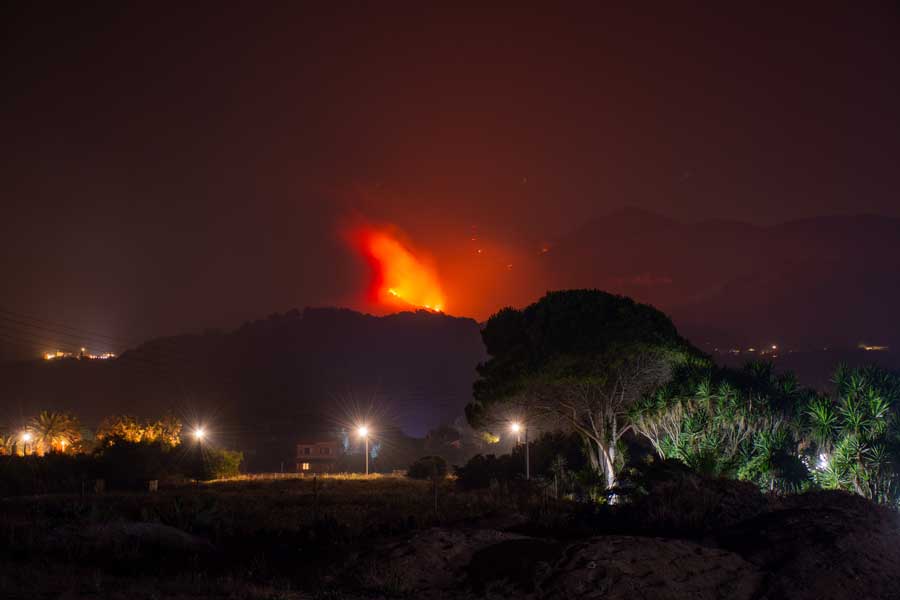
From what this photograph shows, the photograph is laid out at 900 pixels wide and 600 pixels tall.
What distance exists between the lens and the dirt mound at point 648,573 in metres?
12.4

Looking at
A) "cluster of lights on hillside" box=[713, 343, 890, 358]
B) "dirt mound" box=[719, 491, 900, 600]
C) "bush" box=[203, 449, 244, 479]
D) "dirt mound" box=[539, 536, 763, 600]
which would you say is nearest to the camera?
"dirt mound" box=[539, 536, 763, 600]

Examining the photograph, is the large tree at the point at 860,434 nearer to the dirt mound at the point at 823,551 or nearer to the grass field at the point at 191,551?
the dirt mound at the point at 823,551

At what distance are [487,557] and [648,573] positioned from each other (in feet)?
10.5

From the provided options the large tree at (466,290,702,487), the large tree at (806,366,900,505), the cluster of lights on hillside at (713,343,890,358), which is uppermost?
the cluster of lights on hillside at (713,343,890,358)

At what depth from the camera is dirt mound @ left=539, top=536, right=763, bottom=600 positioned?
12.4 meters

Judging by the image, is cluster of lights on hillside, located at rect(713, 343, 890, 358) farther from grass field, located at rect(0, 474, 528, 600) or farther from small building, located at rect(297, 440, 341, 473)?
grass field, located at rect(0, 474, 528, 600)

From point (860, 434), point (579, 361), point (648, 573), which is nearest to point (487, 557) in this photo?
point (648, 573)

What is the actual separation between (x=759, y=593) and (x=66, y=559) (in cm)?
1357

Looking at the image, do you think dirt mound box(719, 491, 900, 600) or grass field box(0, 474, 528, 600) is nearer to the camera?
grass field box(0, 474, 528, 600)

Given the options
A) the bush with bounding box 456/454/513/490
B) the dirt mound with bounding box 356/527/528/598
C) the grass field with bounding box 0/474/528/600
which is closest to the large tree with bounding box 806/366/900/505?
the grass field with bounding box 0/474/528/600

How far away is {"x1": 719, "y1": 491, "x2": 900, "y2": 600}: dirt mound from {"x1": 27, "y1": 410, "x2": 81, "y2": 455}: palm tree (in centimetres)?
8448

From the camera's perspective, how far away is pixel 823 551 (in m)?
14.0

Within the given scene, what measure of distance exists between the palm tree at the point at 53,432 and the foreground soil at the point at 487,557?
7291 centimetres

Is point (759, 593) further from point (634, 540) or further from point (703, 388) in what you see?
point (703, 388)
